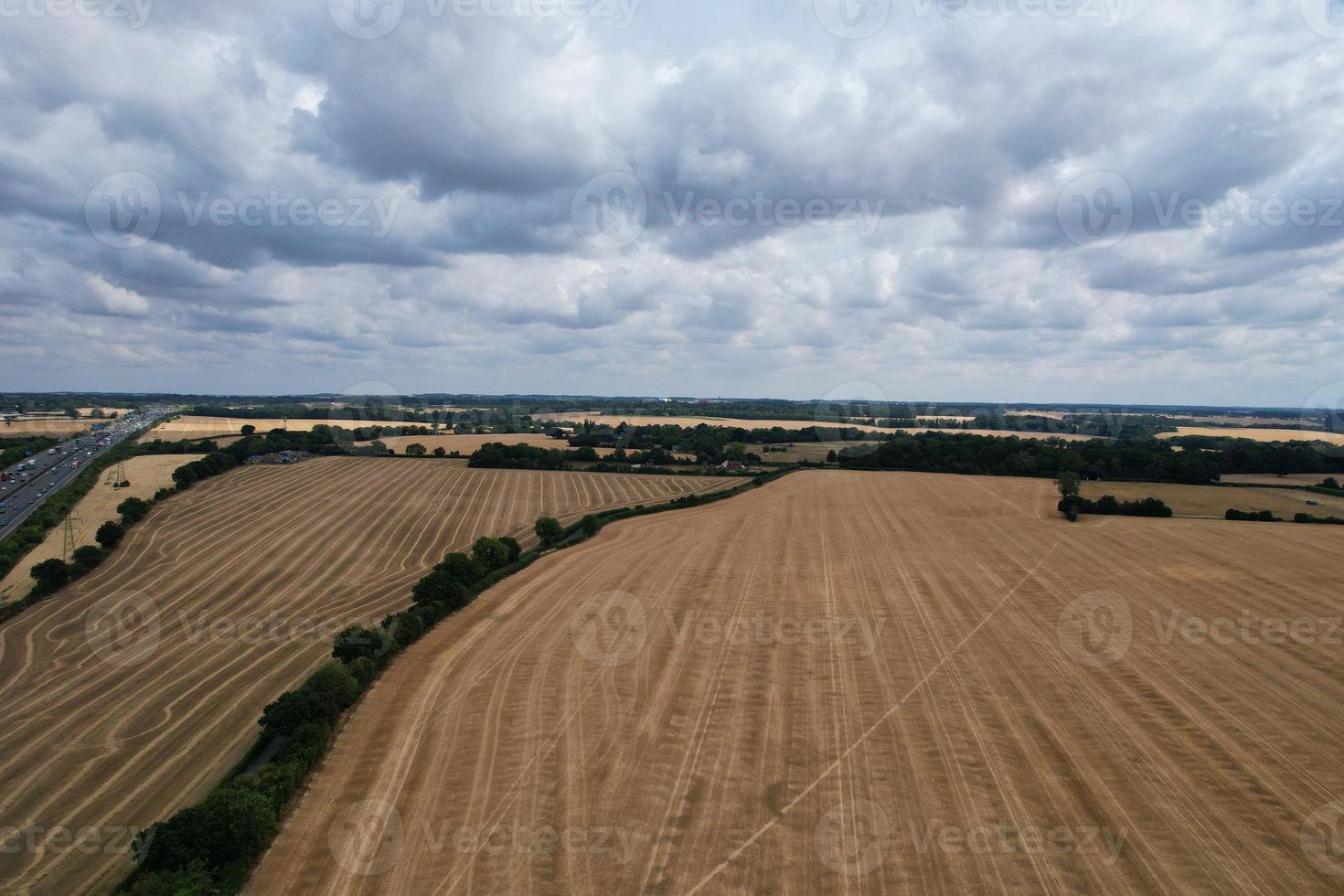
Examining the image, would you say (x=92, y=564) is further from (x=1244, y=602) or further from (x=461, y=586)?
(x=1244, y=602)

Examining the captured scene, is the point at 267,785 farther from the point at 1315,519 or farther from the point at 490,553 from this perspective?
the point at 1315,519

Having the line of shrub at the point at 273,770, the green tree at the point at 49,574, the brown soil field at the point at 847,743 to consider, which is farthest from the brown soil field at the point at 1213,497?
the green tree at the point at 49,574

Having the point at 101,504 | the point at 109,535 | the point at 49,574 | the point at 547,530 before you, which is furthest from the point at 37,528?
the point at 547,530

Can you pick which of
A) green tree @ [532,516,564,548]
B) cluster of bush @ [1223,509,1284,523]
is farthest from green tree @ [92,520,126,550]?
cluster of bush @ [1223,509,1284,523]

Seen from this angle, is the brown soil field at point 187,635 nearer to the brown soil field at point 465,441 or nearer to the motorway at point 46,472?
the motorway at point 46,472

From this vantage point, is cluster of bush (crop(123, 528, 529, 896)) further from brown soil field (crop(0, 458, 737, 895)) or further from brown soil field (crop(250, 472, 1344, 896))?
brown soil field (crop(0, 458, 737, 895))
